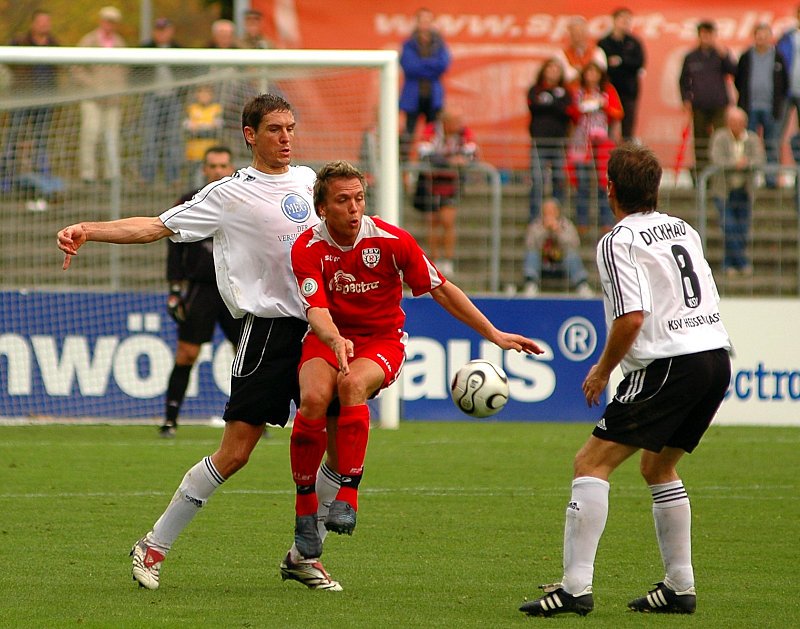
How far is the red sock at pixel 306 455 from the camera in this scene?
6.61 meters

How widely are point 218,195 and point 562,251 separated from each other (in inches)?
371

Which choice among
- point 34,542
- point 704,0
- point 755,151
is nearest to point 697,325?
point 34,542

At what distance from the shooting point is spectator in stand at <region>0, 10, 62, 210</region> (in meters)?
15.2

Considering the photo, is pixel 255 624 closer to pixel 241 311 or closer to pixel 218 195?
pixel 241 311

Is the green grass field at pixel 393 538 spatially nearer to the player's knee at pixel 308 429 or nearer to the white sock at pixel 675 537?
the white sock at pixel 675 537

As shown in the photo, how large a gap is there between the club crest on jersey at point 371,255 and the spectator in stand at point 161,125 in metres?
9.26

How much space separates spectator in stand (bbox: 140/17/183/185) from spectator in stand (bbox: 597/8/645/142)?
5.63m

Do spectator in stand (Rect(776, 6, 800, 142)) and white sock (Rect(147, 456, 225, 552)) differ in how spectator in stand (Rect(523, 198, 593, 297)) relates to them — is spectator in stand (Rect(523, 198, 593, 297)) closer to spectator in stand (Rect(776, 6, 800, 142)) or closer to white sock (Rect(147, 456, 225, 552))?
spectator in stand (Rect(776, 6, 800, 142))

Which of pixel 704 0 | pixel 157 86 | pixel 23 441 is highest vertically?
pixel 704 0

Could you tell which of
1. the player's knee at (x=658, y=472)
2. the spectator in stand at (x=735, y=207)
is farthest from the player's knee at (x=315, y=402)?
the spectator in stand at (x=735, y=207)

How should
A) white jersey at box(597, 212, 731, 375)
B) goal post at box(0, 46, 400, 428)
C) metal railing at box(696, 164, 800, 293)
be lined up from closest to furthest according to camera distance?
white jersey at box(597, 212, 731, 375)
goal post at box(0, 46, 400, 428)
metal railing at box(696, 164, 800, 293)

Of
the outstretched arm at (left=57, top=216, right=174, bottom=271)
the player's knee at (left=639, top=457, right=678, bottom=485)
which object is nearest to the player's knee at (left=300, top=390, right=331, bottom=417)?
the outstretched arm at (left=57, top=216, right=174, bottom=271)

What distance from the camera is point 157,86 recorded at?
15.1 m

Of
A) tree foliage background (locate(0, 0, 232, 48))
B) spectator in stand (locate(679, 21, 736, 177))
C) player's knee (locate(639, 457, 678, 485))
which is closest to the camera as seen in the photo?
player's knee (locate(639, 457, 678, 485))
